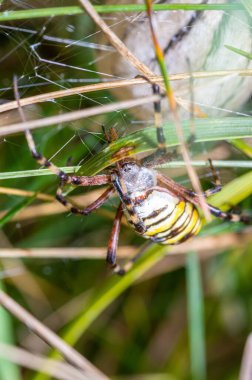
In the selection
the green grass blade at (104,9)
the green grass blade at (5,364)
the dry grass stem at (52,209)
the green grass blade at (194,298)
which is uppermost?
the green grass blade at (104,9)

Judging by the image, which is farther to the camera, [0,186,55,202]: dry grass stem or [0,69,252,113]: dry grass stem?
[0,186,55,202]: dry grass stem

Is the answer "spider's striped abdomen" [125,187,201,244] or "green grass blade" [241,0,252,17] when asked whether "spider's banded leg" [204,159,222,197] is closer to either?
"spider's striped abdomen" [125,187,201,244]

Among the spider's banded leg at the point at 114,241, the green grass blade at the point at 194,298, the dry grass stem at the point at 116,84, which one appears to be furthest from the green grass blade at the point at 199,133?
the green grass blade at the point at 194,298

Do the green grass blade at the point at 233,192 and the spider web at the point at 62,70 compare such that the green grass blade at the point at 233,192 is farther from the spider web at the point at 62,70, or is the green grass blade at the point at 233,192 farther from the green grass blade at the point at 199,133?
the green grass blade at the point at 199,133

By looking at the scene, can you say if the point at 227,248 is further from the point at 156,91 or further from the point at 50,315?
the point at 156,91

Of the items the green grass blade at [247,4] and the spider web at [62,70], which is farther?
the spider web at [62,70]

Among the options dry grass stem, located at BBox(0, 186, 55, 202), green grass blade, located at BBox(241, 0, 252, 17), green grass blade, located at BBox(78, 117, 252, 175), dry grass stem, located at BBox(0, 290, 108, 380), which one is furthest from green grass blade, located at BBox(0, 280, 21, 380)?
green grass blade, located at BBox(241, 0, 252, 17)

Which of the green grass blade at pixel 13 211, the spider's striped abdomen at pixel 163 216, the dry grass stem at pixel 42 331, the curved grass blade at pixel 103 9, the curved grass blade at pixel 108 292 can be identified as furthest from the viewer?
the curved grass blade at pixel 108 292
